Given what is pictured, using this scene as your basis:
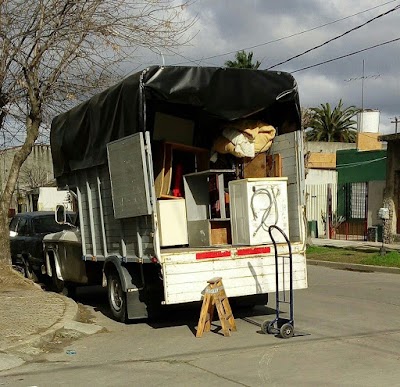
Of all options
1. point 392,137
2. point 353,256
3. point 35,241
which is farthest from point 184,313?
point 392,137

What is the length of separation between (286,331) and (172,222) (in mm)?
2578

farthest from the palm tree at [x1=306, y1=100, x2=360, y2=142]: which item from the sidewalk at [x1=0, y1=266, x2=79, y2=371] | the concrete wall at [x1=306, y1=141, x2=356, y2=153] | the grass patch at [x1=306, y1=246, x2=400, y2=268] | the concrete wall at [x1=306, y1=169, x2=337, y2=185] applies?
the sidewalk at [x1=0, y1=266, x2=79, y2=371]

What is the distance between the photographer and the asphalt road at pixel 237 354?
6133 millimetres

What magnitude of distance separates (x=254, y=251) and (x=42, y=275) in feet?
24.7

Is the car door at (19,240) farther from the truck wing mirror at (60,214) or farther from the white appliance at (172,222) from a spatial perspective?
the white appliance at (172,222)

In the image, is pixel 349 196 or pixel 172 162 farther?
pixel 349 196

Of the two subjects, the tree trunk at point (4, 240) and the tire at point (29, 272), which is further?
the tire at point (29, 272)

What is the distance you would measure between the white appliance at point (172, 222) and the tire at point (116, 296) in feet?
2.99

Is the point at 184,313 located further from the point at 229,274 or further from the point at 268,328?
the point at 268,328

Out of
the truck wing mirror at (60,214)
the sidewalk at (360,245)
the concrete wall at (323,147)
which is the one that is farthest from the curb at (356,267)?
the concrete wall at (323,147)

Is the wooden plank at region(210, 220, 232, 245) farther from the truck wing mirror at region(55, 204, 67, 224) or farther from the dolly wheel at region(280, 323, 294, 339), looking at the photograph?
the truck wing mirror at region(55, 204, 67, 224)

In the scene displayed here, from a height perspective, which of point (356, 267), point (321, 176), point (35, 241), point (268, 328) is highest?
point (321, 176)

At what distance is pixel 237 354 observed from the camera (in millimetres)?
7086

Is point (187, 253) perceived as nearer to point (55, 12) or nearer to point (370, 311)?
point (370, 311)
